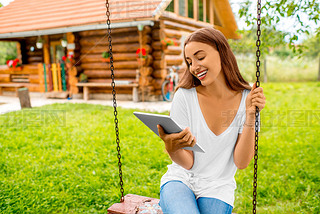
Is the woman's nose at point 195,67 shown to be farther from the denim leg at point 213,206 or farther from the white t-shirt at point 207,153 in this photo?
the denim leg at point 213,206

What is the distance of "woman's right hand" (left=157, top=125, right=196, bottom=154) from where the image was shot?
56.9 inches

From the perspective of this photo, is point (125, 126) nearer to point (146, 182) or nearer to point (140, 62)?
point (146, 182)

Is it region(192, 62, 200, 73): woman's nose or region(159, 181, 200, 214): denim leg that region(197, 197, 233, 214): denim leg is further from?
region(192, 62, 200, 73): woman's nose

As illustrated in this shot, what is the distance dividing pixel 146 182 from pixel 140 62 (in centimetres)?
505

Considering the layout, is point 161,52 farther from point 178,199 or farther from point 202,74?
point 178,199

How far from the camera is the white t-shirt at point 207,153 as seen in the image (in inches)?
65.1

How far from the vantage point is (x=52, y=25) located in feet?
28.7

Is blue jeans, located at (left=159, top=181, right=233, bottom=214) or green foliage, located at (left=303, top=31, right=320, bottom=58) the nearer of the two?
blue jeans, located at (left=159, top=181, right=233, bottom=214)

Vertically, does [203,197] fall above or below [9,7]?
below

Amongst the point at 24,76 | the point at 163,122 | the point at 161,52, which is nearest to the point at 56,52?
the point at 24,76

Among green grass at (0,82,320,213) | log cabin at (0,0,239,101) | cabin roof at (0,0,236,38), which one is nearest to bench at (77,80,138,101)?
log cabin at (0,0,239,101)

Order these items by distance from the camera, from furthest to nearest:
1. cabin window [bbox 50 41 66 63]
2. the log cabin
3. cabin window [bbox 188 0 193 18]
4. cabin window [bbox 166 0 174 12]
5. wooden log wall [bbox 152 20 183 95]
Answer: cabin window [bbox 50 41 66 63]
cabin window [bbox 188 0 193 18]
cabin window [bbox 166 0 174 12]
wooden log wall [bbox 152 20 183 95]
the log cabin

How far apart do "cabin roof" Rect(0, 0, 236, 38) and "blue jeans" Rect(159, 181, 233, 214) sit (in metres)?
6.00

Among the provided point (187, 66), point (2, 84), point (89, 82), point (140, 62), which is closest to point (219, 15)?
point (140, 62)
